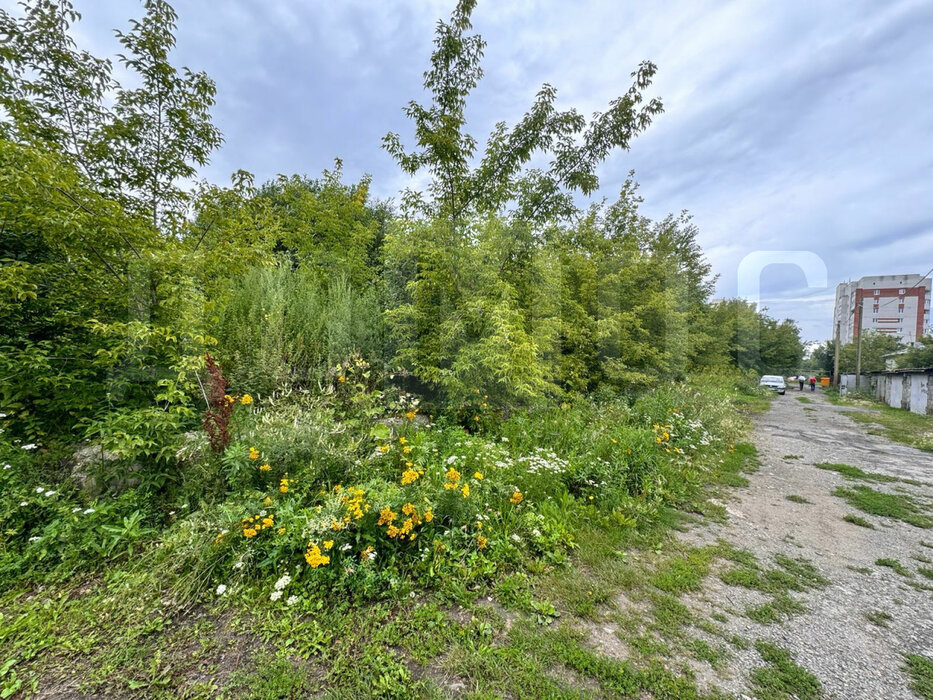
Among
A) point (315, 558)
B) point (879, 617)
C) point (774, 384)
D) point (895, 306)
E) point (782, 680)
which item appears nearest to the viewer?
point (782, 680)

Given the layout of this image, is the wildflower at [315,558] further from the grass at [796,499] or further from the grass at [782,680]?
the grass at [796,499]

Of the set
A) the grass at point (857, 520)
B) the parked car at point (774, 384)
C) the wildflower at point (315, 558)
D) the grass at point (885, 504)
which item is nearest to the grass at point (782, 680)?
Result: the wildflower at point (315, 558)

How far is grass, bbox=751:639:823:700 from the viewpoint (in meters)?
1.48

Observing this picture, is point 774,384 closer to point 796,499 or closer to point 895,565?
point 796,499

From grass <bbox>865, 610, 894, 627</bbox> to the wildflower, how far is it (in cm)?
322

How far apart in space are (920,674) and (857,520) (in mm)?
2355

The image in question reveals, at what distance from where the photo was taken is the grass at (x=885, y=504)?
3324mm

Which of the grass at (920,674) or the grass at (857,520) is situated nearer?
the grass at (920,674)

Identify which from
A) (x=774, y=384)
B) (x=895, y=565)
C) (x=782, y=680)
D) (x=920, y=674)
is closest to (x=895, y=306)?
(x=774, y=384)

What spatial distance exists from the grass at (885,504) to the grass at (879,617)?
2.17m

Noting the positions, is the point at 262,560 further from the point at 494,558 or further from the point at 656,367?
the point at 656,367

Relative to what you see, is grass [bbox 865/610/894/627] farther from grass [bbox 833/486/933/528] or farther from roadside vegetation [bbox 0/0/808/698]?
grass [bbox 833/486/933/528]

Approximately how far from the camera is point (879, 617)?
79.0 inches

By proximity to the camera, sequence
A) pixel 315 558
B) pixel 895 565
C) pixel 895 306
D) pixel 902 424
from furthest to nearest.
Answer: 1. pixel 895 306
2. pixel 902 424
3. pixel 895 565
4. pixel 315 558
